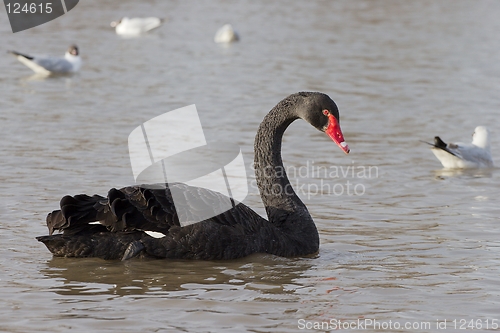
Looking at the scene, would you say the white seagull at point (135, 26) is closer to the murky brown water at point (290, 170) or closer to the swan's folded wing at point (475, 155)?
the murky brown water at point (290, 170)

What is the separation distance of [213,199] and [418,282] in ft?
5.07

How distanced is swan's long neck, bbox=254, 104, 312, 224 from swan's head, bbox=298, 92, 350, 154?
14 centimetres

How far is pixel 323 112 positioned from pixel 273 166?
60 centimetres

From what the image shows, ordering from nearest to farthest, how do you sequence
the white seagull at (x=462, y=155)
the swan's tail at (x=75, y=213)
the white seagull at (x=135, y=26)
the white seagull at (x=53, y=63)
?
the swan's tail at (x=75, y=213) → the white seagull at (x=462, y=155) → the white seagull at (x=53, y=63) → the white seagull at (x=135, y=26)

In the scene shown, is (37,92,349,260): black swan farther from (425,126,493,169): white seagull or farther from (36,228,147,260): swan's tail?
(425,126,493,169): white seagull

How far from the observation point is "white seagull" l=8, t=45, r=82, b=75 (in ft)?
50.9

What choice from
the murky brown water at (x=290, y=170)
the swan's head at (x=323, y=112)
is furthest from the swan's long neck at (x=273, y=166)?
the murky brown water at (x=290, y=170)

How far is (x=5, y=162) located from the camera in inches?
360

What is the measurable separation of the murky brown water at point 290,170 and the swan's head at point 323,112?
3.00ft

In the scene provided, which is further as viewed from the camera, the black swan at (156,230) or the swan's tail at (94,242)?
the swan's tail at (94,242)

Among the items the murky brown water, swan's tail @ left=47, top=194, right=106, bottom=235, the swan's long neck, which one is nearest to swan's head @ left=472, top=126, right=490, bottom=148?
the murky brown water

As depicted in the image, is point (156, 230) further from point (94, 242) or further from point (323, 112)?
point (323, 112)

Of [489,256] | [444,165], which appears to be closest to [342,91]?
[444,165]

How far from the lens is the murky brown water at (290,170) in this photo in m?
5.24
